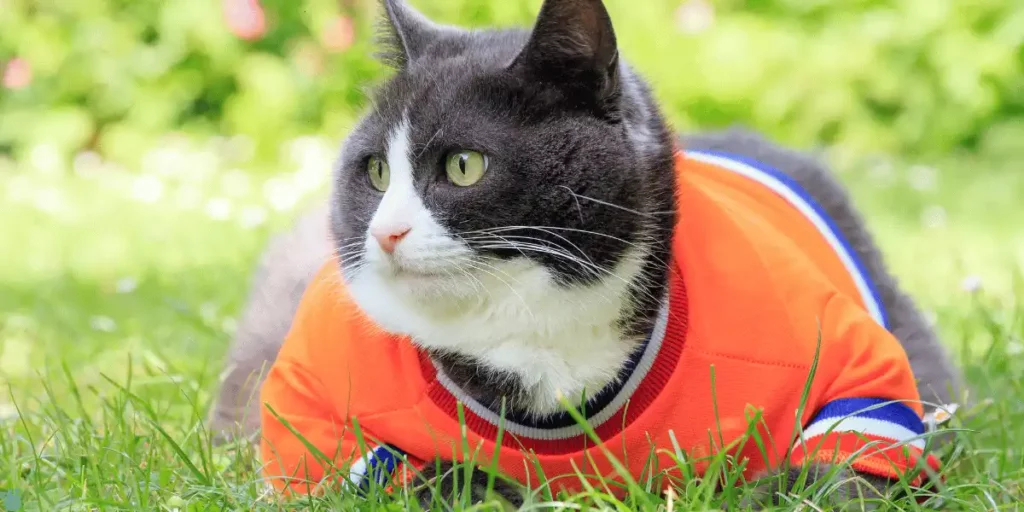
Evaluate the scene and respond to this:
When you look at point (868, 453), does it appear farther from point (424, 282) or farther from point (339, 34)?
point (339, 34)

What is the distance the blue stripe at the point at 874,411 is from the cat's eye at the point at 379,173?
0.62m

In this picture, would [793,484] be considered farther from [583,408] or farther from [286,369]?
[286,369]

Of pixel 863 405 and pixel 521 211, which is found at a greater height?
pixel 521 211

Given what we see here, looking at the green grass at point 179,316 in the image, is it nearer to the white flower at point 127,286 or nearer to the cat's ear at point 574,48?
the white flower at point 127,286

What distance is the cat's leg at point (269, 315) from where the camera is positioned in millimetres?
1720

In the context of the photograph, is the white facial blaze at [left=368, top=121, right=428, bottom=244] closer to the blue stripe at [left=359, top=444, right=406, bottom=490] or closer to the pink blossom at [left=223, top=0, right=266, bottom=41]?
the blue stripe at [left=359, top=444, right=406, bottom=490]

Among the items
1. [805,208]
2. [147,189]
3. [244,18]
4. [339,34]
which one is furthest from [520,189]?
[244,18]

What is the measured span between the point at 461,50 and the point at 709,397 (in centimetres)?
55

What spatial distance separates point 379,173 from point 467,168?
16cm

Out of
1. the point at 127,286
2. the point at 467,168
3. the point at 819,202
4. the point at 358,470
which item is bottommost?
the point at 127,286

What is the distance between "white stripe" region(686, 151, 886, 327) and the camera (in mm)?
1578

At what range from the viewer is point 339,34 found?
4.60 metres

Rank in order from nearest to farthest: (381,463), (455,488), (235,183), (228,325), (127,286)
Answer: (455,488) → (381,463) → (228,325) → (127,286) → (235,183)

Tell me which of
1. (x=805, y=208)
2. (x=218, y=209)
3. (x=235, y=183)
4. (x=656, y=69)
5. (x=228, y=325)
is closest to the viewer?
(x=805, y=208)
